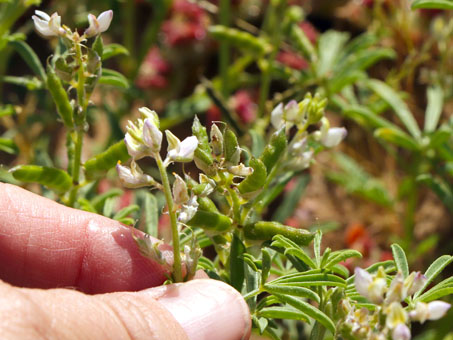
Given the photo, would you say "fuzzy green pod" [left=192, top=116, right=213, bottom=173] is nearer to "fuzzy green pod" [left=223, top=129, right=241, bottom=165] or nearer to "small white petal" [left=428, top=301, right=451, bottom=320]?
"fuzzy green pod" [left=223, top=129, right=241, bottom=165]

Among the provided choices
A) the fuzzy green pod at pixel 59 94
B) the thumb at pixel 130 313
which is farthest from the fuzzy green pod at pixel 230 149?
the fuzzy green pod at pixel 59 94

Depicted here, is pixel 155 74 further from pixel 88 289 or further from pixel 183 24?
pixel 88 289

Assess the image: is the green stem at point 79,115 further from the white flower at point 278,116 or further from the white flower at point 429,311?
the white flower at point 429,311

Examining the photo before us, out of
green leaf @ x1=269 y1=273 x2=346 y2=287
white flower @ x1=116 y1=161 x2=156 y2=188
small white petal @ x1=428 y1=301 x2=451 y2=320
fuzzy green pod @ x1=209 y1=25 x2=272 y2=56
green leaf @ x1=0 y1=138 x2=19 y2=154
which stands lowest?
green leaf @ x1=269 y1=273 x2=346 y2=287

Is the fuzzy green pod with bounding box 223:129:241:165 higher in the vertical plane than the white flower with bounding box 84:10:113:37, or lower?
lower

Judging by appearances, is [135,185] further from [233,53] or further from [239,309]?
[233,53]

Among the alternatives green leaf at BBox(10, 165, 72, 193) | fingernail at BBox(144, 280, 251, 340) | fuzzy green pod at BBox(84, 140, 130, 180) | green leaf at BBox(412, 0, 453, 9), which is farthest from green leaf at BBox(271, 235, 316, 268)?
green leaf at BBox(412, 0, 453, 9)
